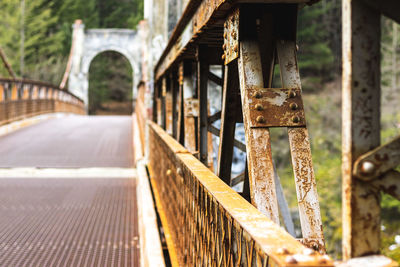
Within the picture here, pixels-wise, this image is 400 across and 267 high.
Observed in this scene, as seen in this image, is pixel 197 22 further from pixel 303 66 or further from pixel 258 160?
pixel 303 66

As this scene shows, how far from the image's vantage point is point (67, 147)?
9.85 meters

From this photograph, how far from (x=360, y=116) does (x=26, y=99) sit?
14640 millimetres

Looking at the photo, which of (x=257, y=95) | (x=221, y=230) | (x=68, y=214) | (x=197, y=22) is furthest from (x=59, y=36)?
(x=221, y=230)

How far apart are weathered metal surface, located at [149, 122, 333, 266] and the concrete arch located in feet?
101

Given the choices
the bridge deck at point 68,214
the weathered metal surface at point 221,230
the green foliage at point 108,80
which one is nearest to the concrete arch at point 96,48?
the green foliage at point 108,80

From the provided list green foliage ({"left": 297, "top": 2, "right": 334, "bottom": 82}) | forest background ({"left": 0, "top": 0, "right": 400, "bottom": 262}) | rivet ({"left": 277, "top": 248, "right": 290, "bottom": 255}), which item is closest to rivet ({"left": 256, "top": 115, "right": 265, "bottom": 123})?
rivet ({"left": 277, "top": 248, "right": 290, "bottom": 255})

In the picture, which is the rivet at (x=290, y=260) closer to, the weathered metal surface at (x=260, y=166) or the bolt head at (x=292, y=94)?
the weathered metal surface at (x=260, y=166)

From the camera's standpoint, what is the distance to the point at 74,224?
4.48 meters

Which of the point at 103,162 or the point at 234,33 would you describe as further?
the point at 103,162

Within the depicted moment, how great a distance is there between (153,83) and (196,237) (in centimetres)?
587

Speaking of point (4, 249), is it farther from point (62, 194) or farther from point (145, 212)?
point (62, 194)

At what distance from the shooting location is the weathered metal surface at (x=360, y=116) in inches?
36.9

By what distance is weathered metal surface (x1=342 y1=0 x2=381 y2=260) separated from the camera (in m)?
0.94

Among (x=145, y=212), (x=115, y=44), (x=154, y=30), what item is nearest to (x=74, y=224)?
(x=145, y=212)
